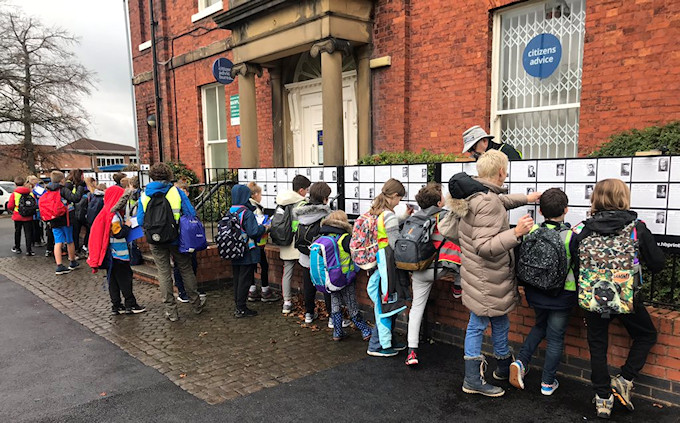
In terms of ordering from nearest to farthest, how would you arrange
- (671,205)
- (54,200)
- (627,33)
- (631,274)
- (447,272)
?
(631,274), (671,205), (447,272), (627,33), (54,200)

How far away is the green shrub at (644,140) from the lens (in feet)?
17.4

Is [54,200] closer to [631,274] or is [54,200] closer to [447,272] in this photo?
[447,272]

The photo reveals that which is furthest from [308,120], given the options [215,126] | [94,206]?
[94,206]

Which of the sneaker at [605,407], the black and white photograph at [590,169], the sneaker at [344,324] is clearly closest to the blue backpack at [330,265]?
the sneaker at [344,324]

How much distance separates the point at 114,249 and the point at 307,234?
8.48 ft

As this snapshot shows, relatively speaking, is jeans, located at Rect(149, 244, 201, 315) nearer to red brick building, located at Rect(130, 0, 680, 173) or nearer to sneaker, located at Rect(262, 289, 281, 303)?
sneaker, located at Rect(262, 289, 281, 303)

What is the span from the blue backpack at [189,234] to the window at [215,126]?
26.9 ft

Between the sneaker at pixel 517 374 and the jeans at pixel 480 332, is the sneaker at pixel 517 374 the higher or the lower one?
the lower one

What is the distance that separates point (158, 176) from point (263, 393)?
3.02 metres

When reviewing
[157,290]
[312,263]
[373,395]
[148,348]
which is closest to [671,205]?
[373,395]

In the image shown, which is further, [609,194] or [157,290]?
[157,290]

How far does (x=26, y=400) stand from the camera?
3959 millimetres

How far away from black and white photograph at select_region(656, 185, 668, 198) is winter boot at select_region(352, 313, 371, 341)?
2.88m

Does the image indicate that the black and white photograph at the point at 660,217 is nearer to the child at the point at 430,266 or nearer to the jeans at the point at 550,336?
the jeans at the point at 550,336
